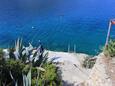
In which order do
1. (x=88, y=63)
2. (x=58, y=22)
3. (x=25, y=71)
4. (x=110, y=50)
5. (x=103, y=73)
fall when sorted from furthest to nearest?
(x=58, y=22) < (x=88, y=63) < (x=110, y=50) < (x=103, y=73) < (x=25, y=71)

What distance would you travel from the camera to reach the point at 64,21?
83.8 feet

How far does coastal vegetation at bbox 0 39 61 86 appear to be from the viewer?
6.74 meters

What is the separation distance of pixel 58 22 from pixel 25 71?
18137mm

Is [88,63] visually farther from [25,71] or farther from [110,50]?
[25,71]

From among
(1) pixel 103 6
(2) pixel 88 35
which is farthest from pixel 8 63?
(1) pixel 103 6

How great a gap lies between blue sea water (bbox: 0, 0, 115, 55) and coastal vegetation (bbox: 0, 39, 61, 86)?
344 inches

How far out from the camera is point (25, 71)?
283 inches

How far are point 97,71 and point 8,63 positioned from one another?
8.03ft

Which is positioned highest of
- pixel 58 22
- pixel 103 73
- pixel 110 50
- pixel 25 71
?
pixel 58 22

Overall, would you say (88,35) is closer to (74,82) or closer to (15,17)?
(15,17)

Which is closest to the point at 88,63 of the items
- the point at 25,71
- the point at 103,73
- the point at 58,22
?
the point at 103,73

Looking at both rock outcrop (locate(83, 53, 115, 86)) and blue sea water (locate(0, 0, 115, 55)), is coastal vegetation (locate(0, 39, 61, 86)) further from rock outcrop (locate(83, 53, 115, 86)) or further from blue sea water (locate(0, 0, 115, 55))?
blue sea water (locate(0, 0, 115, 55))

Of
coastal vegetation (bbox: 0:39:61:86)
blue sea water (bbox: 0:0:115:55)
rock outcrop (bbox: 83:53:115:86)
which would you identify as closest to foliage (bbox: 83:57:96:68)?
rock outcrop (bbox: 83:53:115:86)

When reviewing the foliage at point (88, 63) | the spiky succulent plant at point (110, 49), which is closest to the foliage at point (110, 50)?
the spiky succulent plant at point (110, 49)
